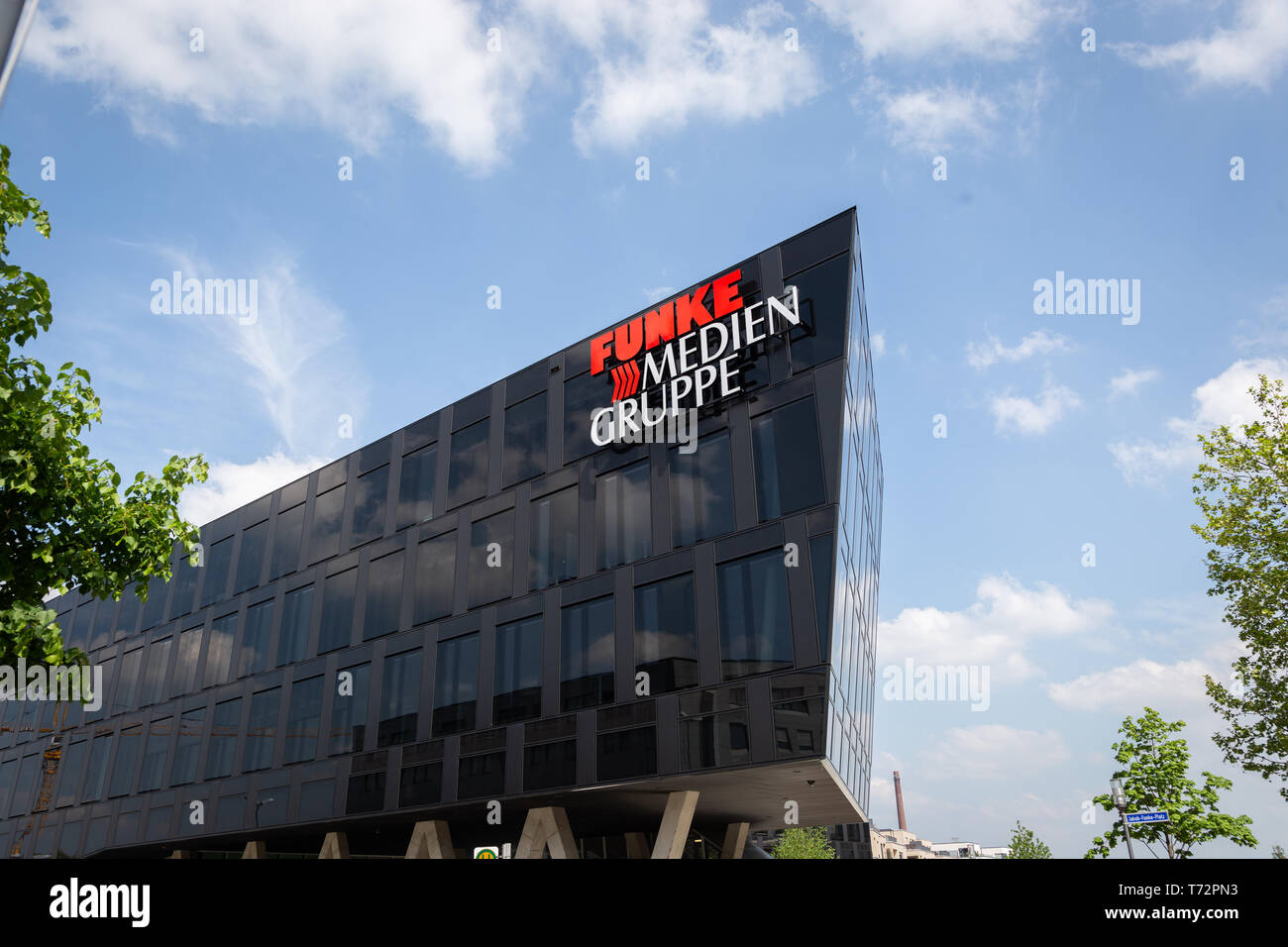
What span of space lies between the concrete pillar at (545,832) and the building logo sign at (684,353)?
10603 millimetres

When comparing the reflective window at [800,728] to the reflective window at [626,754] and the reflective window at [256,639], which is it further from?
the reflective window at [256,639]

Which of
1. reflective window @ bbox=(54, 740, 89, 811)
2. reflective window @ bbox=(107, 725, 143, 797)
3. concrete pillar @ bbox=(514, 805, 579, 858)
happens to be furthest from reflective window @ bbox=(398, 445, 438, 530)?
reflective window @ bbox=(54, 740, 89, 811)

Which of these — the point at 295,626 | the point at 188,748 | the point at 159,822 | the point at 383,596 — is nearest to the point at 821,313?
the point at 383,596

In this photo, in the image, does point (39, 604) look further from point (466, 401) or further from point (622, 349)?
point (466, 401)

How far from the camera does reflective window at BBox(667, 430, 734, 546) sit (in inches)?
936

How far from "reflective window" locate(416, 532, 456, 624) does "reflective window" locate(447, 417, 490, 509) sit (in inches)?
55.1

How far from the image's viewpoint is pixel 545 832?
25.5 meters

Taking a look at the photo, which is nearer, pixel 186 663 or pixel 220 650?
pixel 220 650

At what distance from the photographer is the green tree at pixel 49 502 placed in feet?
40.0

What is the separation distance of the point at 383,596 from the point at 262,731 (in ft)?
24.1

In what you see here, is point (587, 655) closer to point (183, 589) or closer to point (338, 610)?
point (338, 610)
